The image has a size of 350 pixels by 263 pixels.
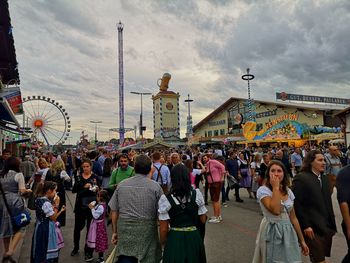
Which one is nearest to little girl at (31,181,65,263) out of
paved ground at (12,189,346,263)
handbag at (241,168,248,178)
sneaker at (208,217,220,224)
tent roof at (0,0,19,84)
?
paved ground at (12,189,346,263)

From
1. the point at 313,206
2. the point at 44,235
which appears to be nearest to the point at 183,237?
the point at 313,206

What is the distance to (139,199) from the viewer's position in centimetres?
307

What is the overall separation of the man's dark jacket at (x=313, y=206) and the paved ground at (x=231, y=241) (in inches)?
65.7

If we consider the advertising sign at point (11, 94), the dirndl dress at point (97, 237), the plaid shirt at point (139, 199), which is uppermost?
the advertising sign at point (11, 94)

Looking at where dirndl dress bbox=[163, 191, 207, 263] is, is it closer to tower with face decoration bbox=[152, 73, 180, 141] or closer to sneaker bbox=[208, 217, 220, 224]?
sneaker bbox=[208, 217, 220, 224]

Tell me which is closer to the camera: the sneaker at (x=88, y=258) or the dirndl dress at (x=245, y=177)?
the sneaker at (x=88, y=258)

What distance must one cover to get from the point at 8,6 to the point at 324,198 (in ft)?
54.9

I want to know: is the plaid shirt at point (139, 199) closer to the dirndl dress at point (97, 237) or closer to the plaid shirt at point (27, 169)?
the dirndl dress at point (97, 237)

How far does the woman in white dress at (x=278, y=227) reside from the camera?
291 centimetres

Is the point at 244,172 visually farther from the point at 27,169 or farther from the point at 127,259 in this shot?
the point at 127,259

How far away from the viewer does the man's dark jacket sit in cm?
338

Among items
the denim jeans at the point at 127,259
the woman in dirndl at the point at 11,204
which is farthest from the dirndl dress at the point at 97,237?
the denim jeans at the point at 127,259

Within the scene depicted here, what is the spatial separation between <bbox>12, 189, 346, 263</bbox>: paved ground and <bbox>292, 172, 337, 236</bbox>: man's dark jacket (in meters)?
1.67

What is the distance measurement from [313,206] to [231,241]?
2.67 m
